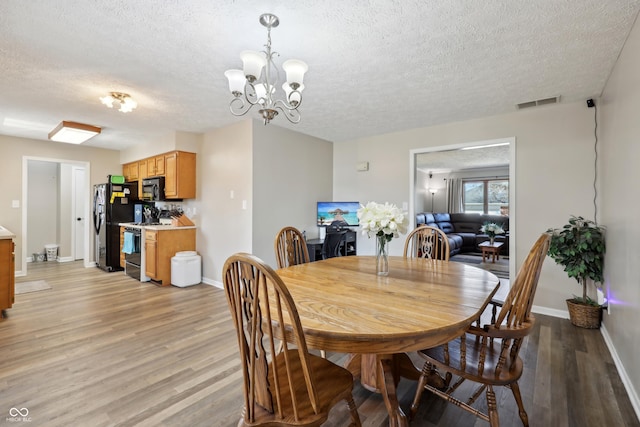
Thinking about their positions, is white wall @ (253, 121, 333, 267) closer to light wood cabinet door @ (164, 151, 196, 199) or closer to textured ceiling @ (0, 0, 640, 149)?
textured ceiling @ (0, 0, 640, 149)

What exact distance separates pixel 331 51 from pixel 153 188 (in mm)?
3913

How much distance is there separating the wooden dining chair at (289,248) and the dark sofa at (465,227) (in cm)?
482

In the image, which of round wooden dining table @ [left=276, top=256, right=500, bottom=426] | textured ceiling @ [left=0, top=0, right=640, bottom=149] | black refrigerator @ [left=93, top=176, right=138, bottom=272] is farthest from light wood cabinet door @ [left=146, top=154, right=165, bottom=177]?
round wooden dining table @ [left=276, top=256, right=500, bottom=426]

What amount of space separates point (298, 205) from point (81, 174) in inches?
209

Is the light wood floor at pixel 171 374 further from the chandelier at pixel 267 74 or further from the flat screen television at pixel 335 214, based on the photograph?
the flat screen television at pixel 335 214

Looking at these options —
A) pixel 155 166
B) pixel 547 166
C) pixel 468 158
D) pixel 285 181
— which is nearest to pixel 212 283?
pixel 285 181

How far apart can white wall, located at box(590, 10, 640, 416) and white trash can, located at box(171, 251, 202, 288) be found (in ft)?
14.6

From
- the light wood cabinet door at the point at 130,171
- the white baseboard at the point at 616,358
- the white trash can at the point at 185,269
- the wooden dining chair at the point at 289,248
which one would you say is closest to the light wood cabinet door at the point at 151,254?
the white trash can at the point at 185,269

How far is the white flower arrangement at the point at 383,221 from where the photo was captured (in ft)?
5.82

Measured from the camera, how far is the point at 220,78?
101 inches

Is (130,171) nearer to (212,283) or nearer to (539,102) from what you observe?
(212,283)

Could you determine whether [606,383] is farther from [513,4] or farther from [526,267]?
[513,4]

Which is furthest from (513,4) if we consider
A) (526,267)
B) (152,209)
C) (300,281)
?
(152,209)

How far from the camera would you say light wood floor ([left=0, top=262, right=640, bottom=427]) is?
1.60 metres
